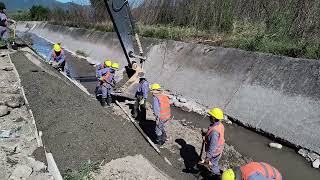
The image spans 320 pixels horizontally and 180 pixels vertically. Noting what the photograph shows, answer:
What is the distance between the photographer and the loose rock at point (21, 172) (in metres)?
6.49

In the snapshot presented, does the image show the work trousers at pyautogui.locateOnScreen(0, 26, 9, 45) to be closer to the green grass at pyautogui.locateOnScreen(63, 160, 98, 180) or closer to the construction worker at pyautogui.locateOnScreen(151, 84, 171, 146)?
the construction worker at pyautogui.locateOnScreen(151, 84, 171, 146)

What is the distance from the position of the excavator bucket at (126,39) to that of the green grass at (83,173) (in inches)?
166

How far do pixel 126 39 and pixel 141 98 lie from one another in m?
2.06

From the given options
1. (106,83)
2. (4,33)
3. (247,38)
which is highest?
(247,38)

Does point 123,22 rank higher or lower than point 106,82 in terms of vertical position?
higher

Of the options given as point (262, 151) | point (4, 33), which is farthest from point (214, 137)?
point (4, 33)

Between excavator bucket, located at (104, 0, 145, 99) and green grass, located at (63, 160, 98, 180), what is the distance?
422 centimetres

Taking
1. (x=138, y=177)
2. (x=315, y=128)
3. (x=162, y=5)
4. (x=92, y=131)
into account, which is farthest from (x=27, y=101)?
(x=162, y=5)

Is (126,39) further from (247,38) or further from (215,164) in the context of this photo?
(215,164)

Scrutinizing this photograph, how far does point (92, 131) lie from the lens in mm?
8945

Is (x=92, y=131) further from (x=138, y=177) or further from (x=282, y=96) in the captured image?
(x=282, y=96)

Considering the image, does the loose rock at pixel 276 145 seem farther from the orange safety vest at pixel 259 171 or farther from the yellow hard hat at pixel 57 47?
the yellow hard hat at pixel 57 47

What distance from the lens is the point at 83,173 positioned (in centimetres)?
695

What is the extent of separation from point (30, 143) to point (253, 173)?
4.96 meters
